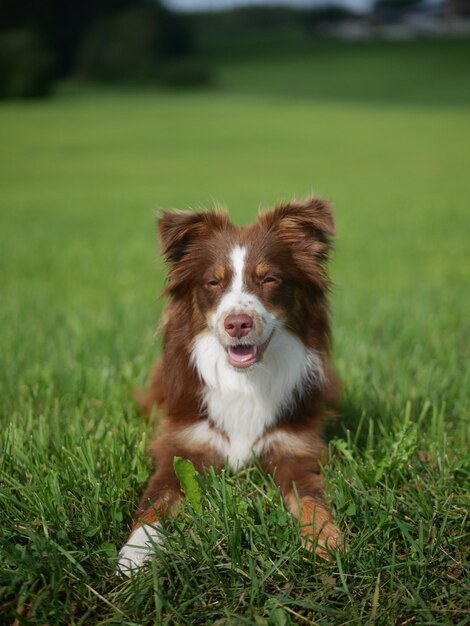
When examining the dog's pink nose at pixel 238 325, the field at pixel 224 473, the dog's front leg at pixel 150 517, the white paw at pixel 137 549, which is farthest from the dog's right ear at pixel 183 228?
the white paw at pixel 137 549

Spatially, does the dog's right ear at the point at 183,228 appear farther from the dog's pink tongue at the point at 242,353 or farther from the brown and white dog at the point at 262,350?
the dog's pink tongue at the point at 242,353

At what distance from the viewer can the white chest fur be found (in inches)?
126

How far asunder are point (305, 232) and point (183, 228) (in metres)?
0.58

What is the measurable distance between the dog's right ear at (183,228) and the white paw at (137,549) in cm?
124

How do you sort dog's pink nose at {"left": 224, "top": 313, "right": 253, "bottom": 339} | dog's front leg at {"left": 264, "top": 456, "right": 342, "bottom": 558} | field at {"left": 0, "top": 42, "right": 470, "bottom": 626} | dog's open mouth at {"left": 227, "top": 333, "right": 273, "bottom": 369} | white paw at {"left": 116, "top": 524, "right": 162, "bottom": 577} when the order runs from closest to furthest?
field at {"left": 0, "top": 42, "right": 470, "bottom": 626}
white paw at {"left": 116, "top": 524, "right": 162, "bottom": 577}
dog's front leg at {"left": 264, "top": 456, "right": 342, "bottom": 558}
dog's pink nose at {"left": 224, "top": 313, "right": 253, "bottom": 339}
dog's open mouth at {"left": 227, "top": 333, "right": 273, "bottom": 369}

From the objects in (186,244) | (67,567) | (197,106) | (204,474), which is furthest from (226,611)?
(197,106)

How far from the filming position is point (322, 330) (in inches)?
128

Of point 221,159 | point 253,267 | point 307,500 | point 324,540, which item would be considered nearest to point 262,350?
point 253,267

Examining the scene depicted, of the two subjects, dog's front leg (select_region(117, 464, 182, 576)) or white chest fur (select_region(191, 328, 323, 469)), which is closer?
dog's front leg (select_region(117, 464, 182, 576))

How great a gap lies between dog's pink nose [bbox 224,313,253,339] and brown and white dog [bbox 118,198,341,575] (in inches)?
8.0

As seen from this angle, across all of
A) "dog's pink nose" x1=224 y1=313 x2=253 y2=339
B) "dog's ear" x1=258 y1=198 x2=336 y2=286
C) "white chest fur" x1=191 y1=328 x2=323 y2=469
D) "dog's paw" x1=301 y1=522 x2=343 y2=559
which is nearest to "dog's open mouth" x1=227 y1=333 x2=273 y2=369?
"dog's pink nose" x1=224 y1=313 x2=253 y2=339

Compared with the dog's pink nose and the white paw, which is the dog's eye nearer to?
the dog's pink nose

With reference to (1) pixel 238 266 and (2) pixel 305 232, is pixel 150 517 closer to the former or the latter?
(1) pixel 238 266

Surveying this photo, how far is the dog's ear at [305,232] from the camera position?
3.16m
